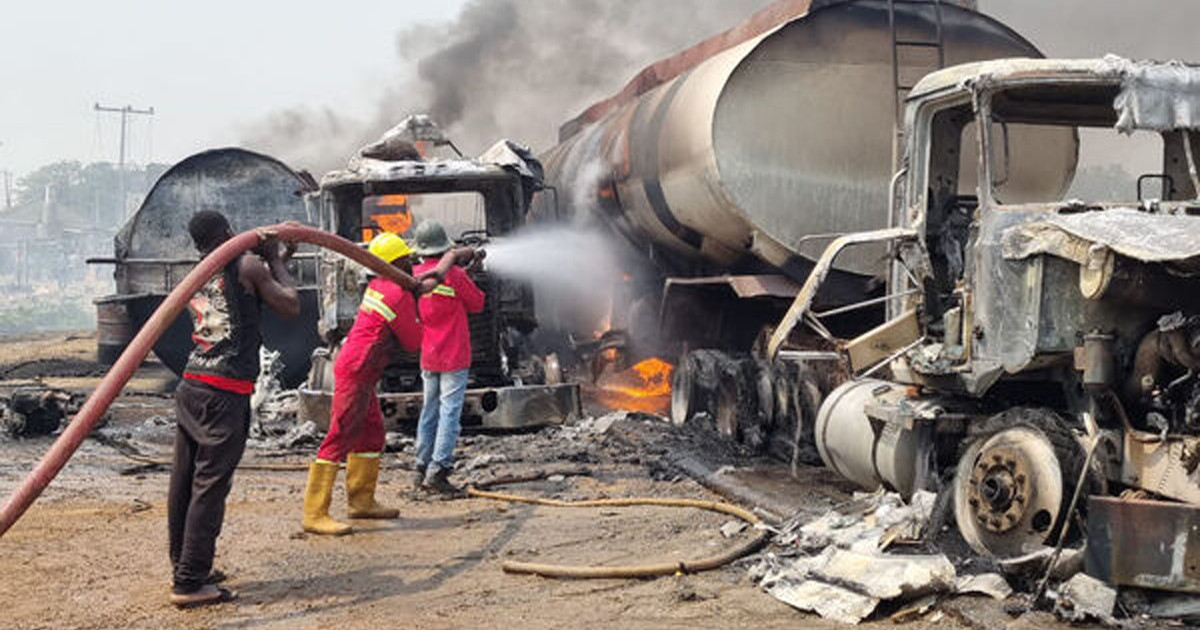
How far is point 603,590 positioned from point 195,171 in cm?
1221

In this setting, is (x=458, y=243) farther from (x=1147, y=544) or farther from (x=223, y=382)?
(x=1147, y=544)

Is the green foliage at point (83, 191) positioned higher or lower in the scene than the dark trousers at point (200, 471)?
higher

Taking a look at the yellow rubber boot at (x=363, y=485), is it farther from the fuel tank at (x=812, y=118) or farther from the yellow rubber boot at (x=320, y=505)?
the fuel tank at (x=812, y=118)

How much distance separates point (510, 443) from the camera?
10.5 metres

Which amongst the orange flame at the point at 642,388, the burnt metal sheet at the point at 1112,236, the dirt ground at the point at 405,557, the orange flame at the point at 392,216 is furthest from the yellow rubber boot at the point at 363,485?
the orange flame at the point at 642,388

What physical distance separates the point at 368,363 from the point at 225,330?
163 cm

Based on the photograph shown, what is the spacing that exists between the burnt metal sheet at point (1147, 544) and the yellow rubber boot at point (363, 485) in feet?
13.6

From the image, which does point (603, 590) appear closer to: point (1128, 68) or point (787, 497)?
point (787, 497)

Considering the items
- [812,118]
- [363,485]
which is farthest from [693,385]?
[363,485]

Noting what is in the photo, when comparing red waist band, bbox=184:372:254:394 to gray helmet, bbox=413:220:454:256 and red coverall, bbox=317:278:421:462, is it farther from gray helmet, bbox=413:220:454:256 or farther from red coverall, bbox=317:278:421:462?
gray helmet, bbox=413:220:454:256

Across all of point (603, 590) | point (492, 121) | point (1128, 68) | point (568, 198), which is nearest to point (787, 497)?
point (603, 590)

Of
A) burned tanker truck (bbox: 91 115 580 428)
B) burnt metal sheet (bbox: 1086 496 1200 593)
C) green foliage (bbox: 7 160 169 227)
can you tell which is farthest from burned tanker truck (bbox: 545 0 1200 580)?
green foliage (bbox: 7 160 169 227)

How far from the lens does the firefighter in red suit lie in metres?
7.17

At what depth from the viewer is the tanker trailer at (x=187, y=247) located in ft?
50.4
